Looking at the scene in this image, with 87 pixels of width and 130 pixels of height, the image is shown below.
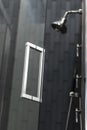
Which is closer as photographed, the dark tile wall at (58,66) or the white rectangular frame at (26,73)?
the white rectangular frame at (26,73)

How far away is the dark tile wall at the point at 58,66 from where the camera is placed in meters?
2.32

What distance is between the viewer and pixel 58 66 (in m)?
2.44

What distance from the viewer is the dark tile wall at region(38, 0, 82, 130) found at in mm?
2318

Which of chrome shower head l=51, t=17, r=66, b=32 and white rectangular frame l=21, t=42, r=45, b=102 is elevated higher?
chrome shower head l=51, t=17, r=66, b=32

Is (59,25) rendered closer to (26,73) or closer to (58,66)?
(58,66)

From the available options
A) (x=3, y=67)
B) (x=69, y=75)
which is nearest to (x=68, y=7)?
(x=69, y=75)

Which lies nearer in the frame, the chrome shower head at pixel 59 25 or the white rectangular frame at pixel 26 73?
the white rectangular frame at pixel 26 73

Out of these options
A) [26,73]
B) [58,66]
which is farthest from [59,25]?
[26,73]

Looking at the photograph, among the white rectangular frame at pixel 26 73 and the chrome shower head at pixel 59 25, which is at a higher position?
the chrome shower head at pixel 59 25

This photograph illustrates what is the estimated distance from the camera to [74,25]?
2531mm

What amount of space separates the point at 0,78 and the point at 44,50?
0.50 metres

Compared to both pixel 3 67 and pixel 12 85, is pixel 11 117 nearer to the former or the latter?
pixel 12 85

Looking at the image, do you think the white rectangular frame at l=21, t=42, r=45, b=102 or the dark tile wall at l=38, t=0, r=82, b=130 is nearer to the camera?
the white rectangular frame at l=21, t=42, r=45, b=102

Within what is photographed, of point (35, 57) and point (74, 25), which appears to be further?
point (74, 25)
